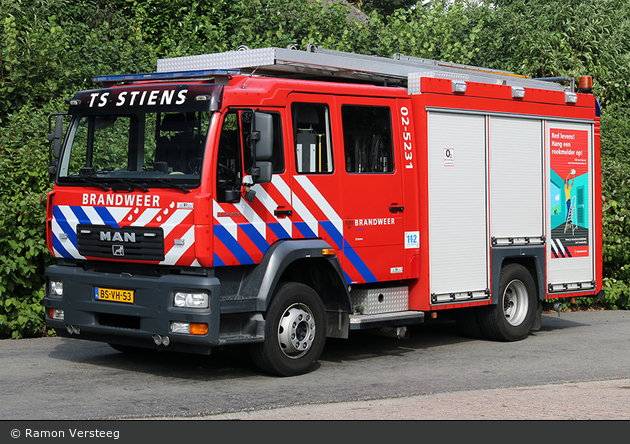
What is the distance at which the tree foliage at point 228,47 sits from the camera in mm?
10641

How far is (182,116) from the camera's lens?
8062 millimetres

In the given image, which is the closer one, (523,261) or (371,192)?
(371,192)

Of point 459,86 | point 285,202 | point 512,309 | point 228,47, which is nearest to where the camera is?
point 285,202

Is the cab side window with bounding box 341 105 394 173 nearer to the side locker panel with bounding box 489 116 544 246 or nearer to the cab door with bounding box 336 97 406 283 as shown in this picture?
the cab door with bounding box 336 97 406 283

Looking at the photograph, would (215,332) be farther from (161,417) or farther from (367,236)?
(367,236)

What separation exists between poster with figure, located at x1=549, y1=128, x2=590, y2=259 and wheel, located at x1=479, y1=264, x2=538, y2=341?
65cm

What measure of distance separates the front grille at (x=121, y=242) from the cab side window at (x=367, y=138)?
2.27 metres

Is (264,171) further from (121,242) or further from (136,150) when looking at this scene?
(121,242)

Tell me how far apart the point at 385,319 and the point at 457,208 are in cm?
174

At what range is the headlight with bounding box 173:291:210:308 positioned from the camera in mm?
7727

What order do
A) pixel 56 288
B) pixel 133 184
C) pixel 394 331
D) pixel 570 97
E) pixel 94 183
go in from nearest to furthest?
pixel 133 184 → pixel 94 183 → pixel 56 288 → pixel 394 331 → pixel 570 97

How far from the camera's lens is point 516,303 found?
11.4m

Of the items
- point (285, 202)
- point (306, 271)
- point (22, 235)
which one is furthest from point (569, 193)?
point (22, 235)

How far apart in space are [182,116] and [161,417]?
2.86 meters
